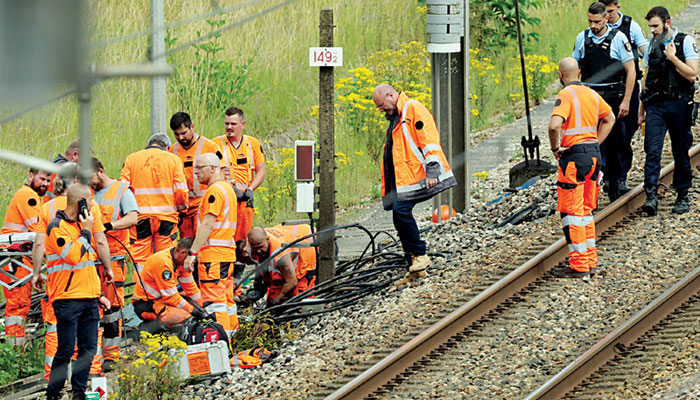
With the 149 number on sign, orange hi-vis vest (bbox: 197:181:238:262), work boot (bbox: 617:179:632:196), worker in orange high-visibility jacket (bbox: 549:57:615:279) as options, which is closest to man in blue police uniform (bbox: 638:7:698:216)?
work boot (bbox: 617:179:632:196)

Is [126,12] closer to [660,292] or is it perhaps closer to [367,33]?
[367,33]

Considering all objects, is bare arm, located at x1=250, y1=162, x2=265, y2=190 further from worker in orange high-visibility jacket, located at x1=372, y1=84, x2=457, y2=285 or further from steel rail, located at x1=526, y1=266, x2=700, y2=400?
steel rail, located at x1=526, y1=266, x2=700, y2=400

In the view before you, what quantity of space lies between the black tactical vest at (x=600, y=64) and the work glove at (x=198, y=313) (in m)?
4.26

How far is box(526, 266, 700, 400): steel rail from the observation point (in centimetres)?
797

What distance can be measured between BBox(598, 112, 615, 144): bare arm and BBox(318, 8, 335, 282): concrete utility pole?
240 cm

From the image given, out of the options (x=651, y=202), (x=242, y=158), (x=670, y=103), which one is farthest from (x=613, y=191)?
(x=242, y=158)

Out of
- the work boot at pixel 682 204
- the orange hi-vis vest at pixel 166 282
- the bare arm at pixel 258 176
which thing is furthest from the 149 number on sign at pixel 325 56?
the work boot at pixel 682 204

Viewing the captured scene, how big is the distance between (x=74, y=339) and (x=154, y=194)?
232 centimetres

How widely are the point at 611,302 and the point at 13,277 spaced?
5.27m

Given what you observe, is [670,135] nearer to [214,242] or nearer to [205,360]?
[214,242]

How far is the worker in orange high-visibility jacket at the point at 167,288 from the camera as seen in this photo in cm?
1022

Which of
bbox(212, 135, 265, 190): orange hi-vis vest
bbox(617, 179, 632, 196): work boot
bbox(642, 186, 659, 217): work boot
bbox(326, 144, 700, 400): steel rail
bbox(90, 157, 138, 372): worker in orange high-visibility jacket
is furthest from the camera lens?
bbox(212, 135, 265, 190): orange hi-vis vest

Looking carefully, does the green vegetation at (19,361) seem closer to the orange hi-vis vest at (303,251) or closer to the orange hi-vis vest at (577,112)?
the orange hi-vis vest at (303,251)

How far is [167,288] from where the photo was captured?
10219 mm
